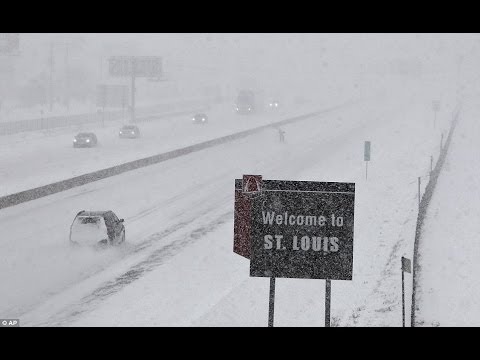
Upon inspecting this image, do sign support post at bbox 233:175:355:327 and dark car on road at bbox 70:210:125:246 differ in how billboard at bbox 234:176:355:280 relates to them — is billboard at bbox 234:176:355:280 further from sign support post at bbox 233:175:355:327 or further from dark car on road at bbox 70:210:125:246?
dark car on road at bbox 70:210:125:246

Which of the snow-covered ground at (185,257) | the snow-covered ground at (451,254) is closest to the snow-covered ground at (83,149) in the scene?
the snow-covered ground at (185,257)

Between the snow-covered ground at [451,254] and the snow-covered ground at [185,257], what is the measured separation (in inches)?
26.6

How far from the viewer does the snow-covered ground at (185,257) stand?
15.7 meters

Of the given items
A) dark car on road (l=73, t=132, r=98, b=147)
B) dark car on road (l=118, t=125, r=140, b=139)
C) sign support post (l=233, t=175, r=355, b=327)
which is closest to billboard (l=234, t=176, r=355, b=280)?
sign support post (l=233, t=175, r=355, b=327)

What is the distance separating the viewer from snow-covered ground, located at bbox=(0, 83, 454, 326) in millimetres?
15688

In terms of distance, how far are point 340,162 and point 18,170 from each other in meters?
20.9

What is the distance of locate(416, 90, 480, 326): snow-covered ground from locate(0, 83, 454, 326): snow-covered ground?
68 centimetres

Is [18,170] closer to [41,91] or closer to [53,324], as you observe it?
[53,324]

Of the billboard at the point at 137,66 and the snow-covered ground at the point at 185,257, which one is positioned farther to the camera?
the billboard at the point at 137,66

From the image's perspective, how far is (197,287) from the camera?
18062 mm

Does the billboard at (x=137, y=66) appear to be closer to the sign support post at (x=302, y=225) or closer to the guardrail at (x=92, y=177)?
the guardrail at (x=92, y=177)

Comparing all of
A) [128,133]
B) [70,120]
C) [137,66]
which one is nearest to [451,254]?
[128,133]

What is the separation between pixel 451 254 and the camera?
1947 centimetres
